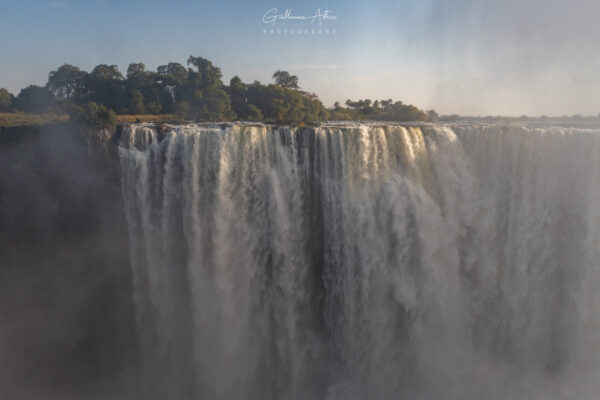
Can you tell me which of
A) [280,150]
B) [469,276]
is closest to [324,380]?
[469,276]

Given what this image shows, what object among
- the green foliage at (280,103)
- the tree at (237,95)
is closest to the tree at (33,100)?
the tree at (237,95)

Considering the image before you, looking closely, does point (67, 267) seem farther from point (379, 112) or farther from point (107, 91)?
point (379, 112)

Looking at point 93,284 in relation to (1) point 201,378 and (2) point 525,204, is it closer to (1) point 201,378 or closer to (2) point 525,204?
(1) point 201,378

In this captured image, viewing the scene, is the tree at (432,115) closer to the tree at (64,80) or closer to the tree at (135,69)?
the tree at (135,69)

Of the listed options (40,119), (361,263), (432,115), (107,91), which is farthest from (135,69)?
(361,263)

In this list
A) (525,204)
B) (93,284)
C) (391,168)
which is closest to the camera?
(525,204)

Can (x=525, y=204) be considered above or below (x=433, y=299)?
above
